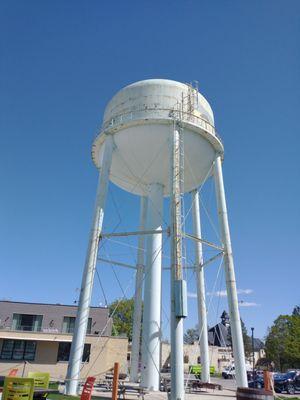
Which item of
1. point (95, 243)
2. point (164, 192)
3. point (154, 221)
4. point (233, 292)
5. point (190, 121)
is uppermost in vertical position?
point (190, 121)

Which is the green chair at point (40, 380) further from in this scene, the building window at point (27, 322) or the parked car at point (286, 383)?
the building window at point (27, 322)

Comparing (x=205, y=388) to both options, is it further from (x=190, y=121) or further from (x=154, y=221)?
(x=190, y=121)

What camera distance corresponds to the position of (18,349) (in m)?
29.0

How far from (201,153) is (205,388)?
11.5 metres

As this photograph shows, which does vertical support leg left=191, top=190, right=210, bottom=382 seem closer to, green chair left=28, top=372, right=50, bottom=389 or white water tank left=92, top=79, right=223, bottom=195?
white water tank left=92, top=79, right=223, bottom=195

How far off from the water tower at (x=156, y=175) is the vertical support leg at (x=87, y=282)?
0.03 meters

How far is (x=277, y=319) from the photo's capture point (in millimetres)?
51000

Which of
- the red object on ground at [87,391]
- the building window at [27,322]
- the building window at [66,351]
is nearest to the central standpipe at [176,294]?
the red object on ground at [87,391]

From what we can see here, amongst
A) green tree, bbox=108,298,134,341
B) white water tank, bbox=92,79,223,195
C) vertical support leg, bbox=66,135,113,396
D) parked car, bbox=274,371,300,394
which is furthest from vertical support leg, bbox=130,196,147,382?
green tree, bbox=108,298,134,341

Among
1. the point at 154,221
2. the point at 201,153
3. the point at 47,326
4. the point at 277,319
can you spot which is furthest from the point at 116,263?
the point at 277,319

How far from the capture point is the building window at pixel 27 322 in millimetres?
31109

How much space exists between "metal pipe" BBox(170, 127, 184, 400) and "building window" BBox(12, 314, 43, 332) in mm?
21311

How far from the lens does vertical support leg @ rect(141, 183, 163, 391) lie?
16.4 m

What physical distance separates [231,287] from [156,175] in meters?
6.70
